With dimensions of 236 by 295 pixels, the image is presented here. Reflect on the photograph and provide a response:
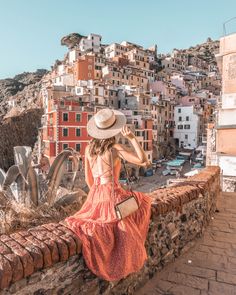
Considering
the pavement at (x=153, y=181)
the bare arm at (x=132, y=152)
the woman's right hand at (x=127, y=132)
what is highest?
the woman's right hand at (x=127, y=132)

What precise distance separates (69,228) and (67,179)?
4.65 metres

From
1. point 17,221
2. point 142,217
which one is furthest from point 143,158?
point 17,221

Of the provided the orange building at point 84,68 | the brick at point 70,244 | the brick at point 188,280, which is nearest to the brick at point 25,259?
the brick at point 70,244

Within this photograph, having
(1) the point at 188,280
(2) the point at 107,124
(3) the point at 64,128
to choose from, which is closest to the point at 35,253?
(2) the point at 107,124

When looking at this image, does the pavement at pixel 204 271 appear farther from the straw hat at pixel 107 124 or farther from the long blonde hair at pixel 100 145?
the straw hat at pixel 107 124

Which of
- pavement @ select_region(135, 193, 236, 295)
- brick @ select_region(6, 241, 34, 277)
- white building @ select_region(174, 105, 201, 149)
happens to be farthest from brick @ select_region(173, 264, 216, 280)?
white building @ select_region(174, 105, 201, 149)

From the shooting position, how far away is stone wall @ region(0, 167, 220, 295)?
1802mm

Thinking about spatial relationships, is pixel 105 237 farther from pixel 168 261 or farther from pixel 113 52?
pixel 113 52

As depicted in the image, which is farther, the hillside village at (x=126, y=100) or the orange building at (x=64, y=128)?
the hillside village at (x=126, y=100)

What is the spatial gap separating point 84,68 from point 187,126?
23.4m

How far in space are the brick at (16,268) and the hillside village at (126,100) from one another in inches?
1203

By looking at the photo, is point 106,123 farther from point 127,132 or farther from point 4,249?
point 4,249

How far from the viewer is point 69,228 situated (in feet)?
7.68

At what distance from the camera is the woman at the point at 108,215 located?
2.32 metres
